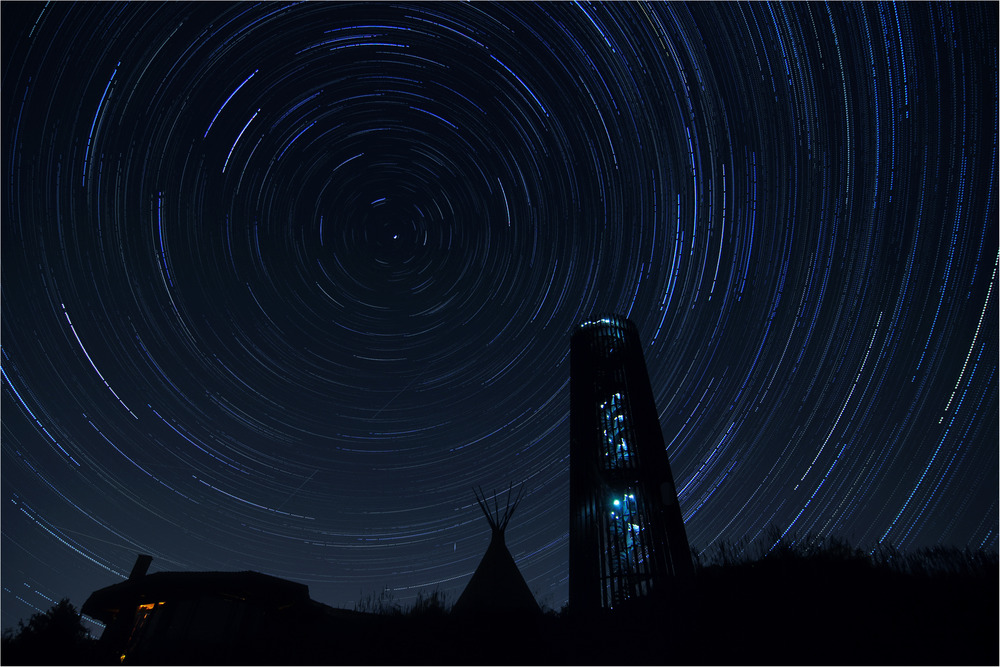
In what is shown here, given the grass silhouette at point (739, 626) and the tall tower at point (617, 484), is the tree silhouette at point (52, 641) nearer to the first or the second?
the grass silhouette at point (739, 626)

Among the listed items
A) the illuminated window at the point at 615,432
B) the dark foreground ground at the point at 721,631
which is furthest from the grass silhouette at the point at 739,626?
the illuminated window at the point at 615,432

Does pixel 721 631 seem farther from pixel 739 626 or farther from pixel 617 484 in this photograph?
pixel 617 484

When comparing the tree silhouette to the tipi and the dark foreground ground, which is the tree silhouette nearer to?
the dark foreground ground

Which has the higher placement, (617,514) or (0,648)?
(617,514)

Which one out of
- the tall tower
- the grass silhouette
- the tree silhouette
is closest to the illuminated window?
the tall tower

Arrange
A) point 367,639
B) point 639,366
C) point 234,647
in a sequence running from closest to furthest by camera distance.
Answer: point 367,639
point 234,647
point 639,366

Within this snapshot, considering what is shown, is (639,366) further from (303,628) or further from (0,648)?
(0,648)

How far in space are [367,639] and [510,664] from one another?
410 cm

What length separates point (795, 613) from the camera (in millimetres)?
8875

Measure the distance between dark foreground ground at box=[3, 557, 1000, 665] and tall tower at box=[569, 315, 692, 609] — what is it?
2530 mm

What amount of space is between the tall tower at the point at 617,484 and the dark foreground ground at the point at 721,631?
8.30 ft

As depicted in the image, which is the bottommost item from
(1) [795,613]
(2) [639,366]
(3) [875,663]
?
(3) [875,663]

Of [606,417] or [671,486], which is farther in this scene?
[606,417]

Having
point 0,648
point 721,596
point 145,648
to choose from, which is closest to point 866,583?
point 721,596
